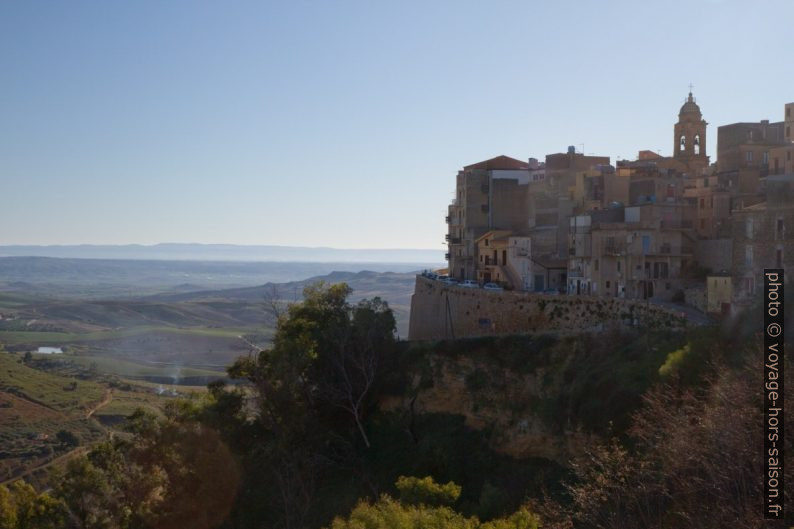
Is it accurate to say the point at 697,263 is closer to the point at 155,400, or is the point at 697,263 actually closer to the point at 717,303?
the point at 717,303

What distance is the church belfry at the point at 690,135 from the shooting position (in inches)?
1978

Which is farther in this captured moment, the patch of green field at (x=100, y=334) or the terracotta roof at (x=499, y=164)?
the patch of green field at (x=100, y=334)

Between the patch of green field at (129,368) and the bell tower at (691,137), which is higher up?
the bell tower at (691,137)

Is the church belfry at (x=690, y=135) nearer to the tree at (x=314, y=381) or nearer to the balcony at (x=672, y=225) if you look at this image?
the balcony at (x=672, y=225)

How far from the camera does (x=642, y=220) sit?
3591cm

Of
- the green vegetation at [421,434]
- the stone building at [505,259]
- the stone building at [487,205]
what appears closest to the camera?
the green vegetation at [421,434]

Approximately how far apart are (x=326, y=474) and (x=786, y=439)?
19865 mm

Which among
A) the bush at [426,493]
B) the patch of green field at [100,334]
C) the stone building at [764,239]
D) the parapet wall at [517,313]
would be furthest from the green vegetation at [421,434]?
the patch of green field at [100,334]

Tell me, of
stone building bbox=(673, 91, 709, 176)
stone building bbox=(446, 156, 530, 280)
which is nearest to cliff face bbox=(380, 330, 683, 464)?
stone building bbox=(446, 156, 530, 280)

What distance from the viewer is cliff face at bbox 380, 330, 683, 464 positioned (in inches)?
976

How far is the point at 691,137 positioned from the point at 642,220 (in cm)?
1761

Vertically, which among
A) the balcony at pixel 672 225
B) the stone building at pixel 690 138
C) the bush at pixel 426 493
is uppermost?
the stone building at pixel 690 138

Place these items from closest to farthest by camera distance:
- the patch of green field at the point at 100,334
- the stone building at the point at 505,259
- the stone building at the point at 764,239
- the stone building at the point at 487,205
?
the stone building at the point at 764,239, the stone building at the point at 505,259, the stone building at the point at 487,205, the patch of green field at the point at 100,334

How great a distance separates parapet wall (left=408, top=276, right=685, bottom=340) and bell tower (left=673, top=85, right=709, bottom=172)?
18291mm
